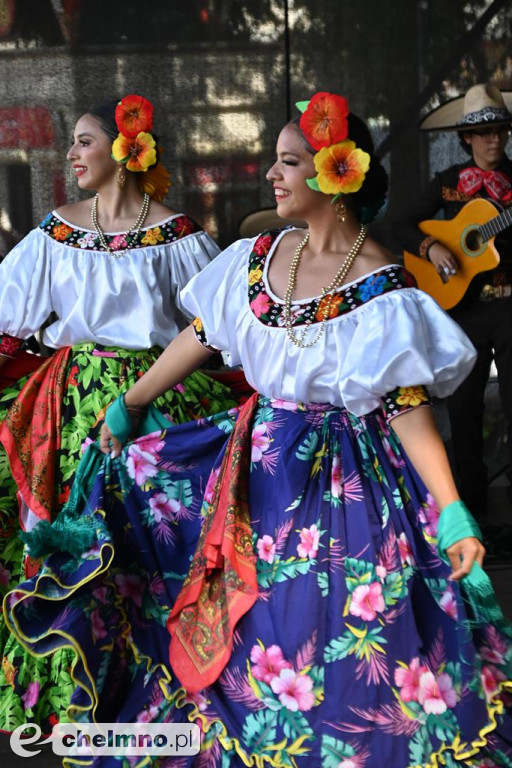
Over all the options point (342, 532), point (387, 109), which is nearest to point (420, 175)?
point (387, 109)

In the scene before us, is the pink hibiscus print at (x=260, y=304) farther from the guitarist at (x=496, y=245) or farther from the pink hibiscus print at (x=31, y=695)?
the guitarist at (x=496, y=245)

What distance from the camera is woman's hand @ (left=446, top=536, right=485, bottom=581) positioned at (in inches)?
92.9

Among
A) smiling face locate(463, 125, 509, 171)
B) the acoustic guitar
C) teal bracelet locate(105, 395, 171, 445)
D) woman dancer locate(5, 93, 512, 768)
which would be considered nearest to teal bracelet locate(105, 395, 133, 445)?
teal bracelet locate(105, 395, 171, 445)

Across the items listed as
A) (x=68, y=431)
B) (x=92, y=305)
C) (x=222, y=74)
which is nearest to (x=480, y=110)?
(x=222, y=74)

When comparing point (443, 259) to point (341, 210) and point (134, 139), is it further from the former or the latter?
point (341, 210)

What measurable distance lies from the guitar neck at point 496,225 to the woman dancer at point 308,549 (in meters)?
2.16

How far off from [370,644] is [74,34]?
13.7 feet

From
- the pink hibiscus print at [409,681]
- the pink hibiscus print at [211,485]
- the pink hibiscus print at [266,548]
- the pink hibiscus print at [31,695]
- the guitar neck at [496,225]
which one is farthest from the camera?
the guitar neck at [496,225]

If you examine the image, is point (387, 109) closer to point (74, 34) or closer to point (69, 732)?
point (74, 34)

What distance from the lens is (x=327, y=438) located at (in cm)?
267

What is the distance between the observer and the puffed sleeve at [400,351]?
2.53 m

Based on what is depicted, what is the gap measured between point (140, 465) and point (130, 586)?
28 centimetres

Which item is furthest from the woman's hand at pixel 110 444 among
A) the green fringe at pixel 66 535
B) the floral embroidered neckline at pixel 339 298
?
the floral embroidered neckline at pixel 339 298

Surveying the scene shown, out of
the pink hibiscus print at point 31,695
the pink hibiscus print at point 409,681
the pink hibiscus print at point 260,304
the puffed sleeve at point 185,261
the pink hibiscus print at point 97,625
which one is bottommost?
the pink hibiscus print at point 31,695
